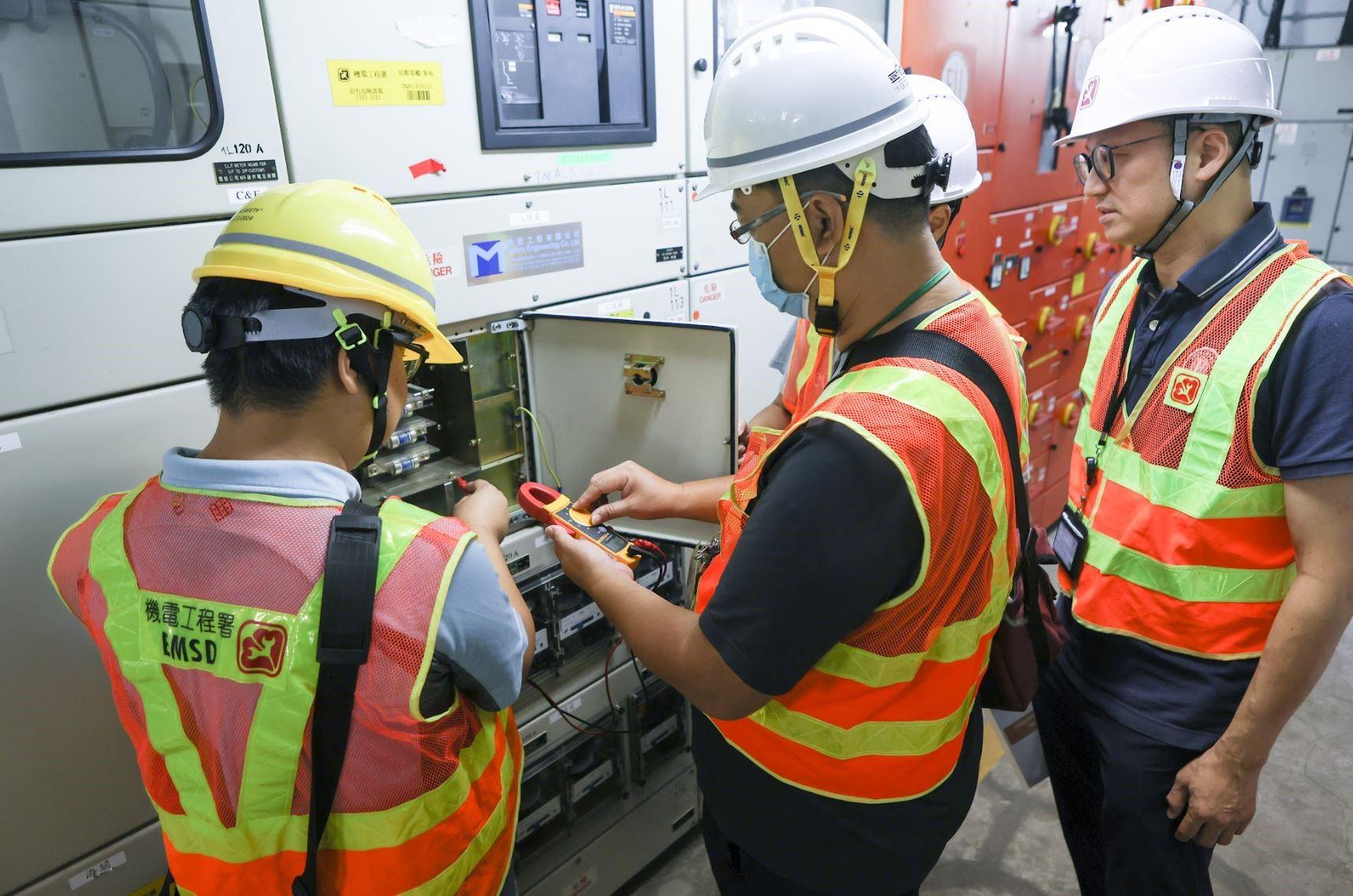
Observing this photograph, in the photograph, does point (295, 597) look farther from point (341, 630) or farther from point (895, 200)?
point (895, 200)

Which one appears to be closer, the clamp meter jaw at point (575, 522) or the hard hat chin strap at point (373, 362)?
the hard hat chin strap at point (373, 362)

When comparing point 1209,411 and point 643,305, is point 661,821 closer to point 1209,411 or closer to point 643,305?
point 643,305

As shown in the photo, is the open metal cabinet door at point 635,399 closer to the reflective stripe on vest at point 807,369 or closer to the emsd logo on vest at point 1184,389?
the reflective stripe on vest at point 807,369

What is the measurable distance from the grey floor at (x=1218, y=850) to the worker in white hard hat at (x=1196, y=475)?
89 centimetres

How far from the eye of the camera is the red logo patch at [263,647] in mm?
910

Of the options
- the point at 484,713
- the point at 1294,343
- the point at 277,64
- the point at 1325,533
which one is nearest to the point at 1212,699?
the point at 1325,533

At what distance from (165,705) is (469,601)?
39 centimetres

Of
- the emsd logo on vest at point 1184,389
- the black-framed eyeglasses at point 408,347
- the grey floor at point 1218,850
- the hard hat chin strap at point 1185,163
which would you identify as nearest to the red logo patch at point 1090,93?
the hard hat chin strap at point 1185,163

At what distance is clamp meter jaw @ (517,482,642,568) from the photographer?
1.38 m

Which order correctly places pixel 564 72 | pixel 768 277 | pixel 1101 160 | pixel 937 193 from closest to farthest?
pixel 768 277 < pixel 1101 160 < pixel 564 72 < pixel 937 193

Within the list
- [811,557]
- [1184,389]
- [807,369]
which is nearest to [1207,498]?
[1184,389]

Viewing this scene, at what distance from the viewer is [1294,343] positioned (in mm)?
1243

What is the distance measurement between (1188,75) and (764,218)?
96 cm

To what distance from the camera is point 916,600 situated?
98cm
